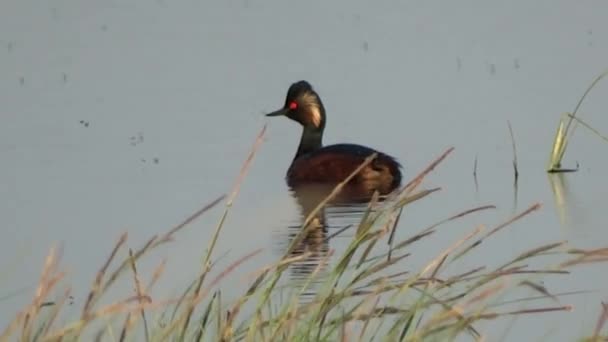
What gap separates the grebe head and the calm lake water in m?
0.20

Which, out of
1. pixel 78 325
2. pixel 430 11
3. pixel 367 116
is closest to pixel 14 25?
pixel 430 11

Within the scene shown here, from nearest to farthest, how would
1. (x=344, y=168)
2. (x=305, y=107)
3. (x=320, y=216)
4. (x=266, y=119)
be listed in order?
(x=320, y=216) < (x=344, y=168) < (x=305, y=107) < (x=266, y=119)

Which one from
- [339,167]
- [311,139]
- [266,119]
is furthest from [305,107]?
[339,167]

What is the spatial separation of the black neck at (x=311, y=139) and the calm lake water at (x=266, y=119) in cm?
18

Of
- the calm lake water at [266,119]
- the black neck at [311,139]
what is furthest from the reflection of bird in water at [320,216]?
the black neck at [311,139]

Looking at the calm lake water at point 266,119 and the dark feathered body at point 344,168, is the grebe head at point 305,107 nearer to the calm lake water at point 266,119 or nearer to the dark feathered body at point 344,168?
the calm lake water at point 266,119

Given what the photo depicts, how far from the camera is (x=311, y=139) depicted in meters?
13.4

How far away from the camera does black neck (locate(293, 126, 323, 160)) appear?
13305 mm

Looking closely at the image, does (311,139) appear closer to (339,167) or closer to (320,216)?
(339,167)

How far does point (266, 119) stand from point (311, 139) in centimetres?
57

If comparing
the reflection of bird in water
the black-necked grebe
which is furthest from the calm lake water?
the black-necked grebe

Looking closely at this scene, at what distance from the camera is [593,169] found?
36.5 ft

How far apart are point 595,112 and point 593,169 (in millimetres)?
1431

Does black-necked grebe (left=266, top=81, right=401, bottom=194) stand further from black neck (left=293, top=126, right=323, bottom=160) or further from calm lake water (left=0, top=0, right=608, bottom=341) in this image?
calm lake water (left=0, top=0, right=608, bottom=341)
